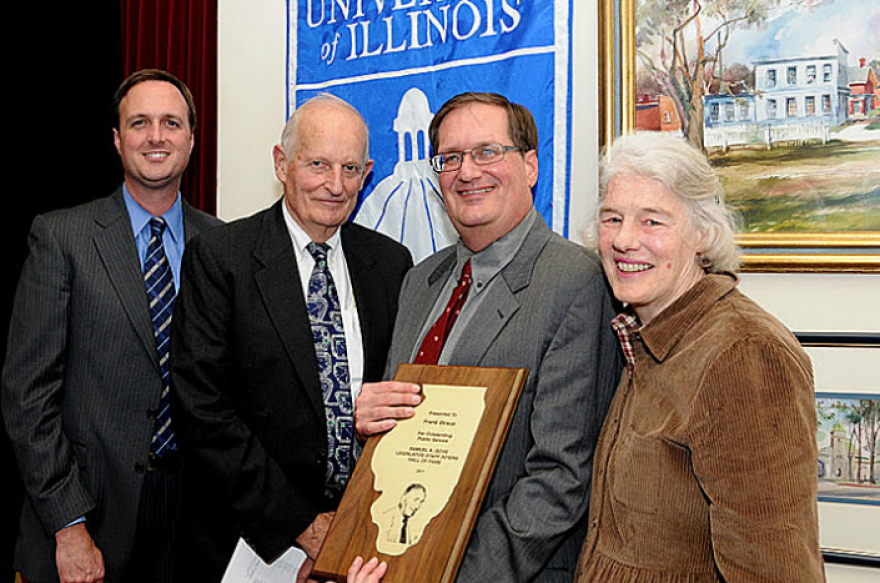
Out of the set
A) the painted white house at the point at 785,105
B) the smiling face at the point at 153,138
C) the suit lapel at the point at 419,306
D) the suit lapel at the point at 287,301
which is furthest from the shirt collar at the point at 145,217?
the painted white house at the point at 785,105

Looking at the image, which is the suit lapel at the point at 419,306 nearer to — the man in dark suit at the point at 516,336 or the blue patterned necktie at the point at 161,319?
the man in dark suit at the point at 516,336

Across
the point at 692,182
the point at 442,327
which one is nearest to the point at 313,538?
the point at 442,327

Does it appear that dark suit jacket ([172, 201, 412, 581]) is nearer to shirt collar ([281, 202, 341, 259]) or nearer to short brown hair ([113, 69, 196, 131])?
shirt collar ([281, 202, 341, 259])

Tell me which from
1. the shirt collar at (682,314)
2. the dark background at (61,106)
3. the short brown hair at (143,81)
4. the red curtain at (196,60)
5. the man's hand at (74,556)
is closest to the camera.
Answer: the shirt collar at (682,314)

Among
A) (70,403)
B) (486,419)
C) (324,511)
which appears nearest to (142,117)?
(70,403)

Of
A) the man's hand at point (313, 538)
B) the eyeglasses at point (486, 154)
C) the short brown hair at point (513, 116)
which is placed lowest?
the man's hand at point (313, 538)

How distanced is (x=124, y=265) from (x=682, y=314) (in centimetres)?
171

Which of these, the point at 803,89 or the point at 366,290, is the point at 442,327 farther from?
the point at 803,89

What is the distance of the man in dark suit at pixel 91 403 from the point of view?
101 inches

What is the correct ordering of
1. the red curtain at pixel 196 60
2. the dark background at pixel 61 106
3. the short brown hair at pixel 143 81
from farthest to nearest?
the dark background at pixel 61 106 → the red curtain at pixel 196 60 → the short brown hair at pixel 143 81

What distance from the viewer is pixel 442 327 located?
220 centimetres

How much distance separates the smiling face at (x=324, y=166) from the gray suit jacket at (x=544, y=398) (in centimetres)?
59

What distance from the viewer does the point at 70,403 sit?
104 inches

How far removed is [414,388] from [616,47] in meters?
1.44
